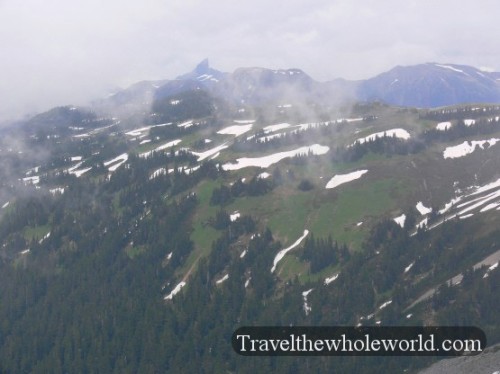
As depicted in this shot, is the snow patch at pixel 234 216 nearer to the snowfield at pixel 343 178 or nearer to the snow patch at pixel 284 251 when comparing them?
the snow patch at pixel 284 251

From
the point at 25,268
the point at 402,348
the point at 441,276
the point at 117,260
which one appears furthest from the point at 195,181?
the point at 402,348

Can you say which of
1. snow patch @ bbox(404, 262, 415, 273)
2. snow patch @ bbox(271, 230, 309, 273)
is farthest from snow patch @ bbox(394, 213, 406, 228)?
snow patch @ bbox(404, 262, 415, 273)

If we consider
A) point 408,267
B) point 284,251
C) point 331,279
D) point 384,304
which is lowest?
point 331,279

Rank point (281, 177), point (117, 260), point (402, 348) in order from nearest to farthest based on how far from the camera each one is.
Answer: point (402, 348)
point (117, 260)
point (281, 177)

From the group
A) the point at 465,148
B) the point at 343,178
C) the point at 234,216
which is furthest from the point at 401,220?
the point at 465,148

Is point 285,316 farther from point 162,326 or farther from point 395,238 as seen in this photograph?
point 395,238

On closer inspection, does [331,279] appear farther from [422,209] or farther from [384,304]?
[422,209]

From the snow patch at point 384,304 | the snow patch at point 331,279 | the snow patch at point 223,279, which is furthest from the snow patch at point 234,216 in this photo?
the snow patch at point 384,304
